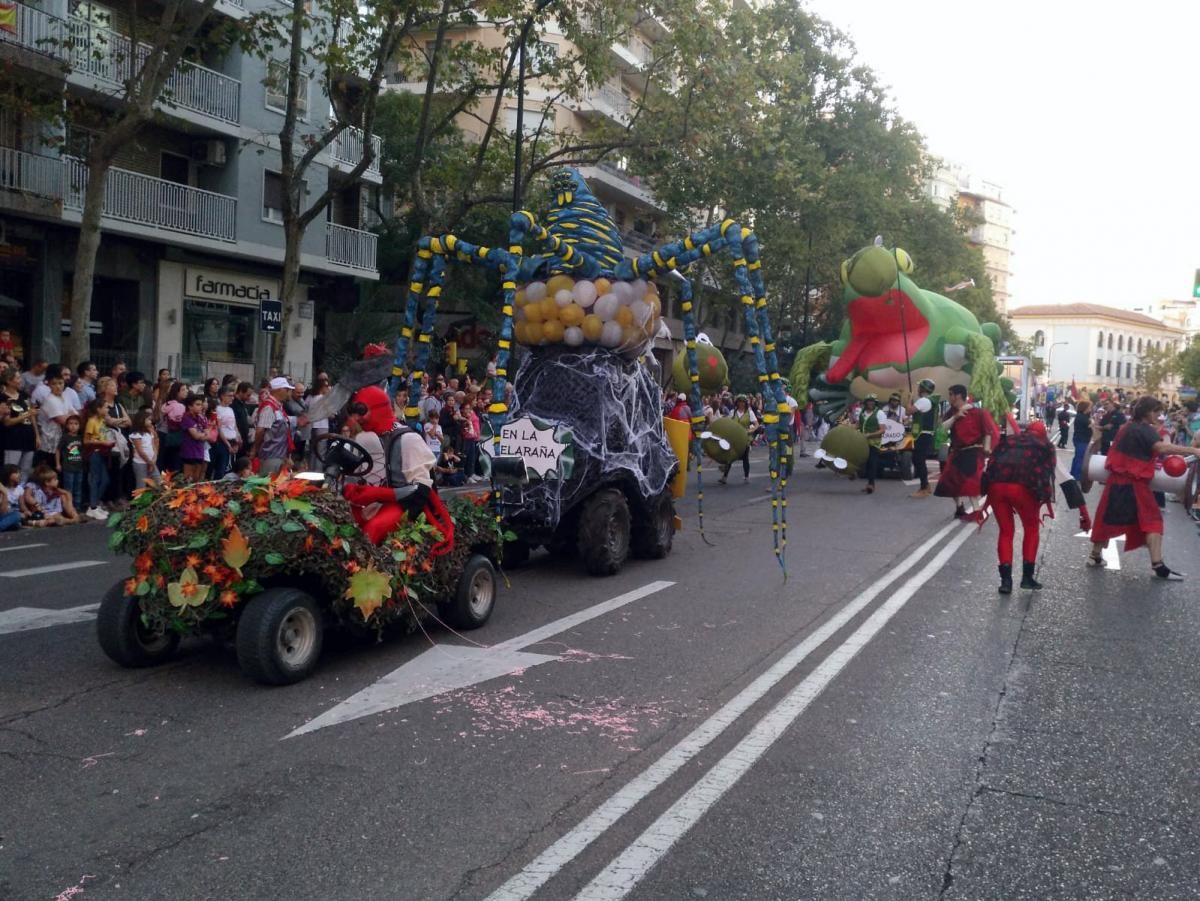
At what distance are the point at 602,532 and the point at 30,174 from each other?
53.0 ft

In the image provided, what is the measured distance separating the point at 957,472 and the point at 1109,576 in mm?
2599

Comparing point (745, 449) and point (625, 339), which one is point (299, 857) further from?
point (745, 449)

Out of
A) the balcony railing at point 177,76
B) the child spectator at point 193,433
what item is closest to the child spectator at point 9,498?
the child spectator at point 193,433

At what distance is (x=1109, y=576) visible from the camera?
11094mm

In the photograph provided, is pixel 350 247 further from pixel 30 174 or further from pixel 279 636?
pixel 279 636

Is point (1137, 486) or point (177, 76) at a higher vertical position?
point (177, 76)

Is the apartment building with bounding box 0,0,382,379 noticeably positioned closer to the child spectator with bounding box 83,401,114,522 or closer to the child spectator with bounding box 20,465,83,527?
the child spectator with bounding box 83,401,114,522

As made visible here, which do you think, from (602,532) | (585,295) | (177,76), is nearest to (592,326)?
(585,295)

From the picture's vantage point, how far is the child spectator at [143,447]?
46.2ft

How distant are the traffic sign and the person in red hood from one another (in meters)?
12.5

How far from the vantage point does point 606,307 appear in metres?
9.97

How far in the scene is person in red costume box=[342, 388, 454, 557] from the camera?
700cm

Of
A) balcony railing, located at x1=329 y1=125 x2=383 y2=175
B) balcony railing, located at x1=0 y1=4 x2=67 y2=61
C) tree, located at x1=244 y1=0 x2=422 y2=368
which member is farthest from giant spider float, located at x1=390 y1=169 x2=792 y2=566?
balcony railing, located at x1=329 y1=125 x2=383 y2=175

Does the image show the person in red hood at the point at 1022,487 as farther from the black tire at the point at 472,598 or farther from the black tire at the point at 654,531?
the black tire at the point at 472,598
